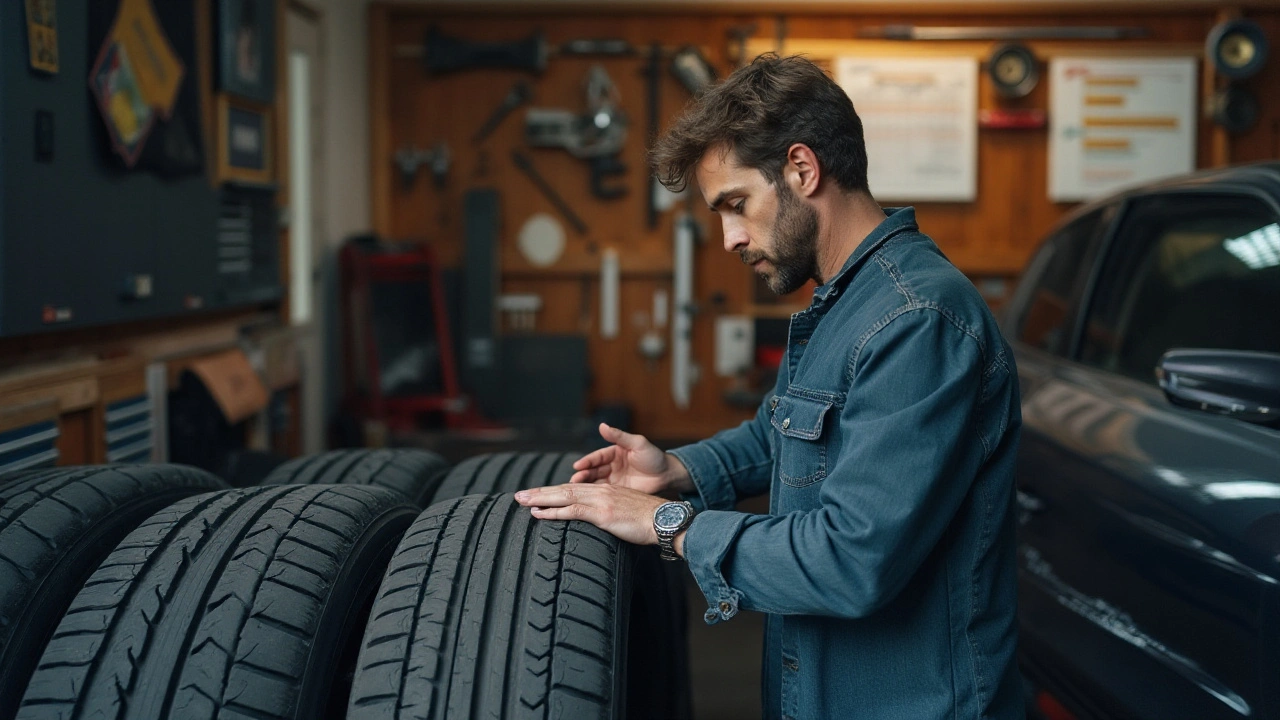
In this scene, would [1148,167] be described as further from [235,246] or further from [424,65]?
[235,246]

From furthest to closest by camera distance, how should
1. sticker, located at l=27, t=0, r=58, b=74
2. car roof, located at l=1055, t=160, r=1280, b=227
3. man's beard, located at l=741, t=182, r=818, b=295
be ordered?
sticker, located at l=27, t=0, r=58, b=74, car roof, located at l=1055, t=160, r=1280, b=227, man's beard, located at l=741, t=182, r=818, b=295

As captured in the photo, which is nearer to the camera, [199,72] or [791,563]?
[791,563]

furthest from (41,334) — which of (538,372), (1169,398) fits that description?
(538,372)

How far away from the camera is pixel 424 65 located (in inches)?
260

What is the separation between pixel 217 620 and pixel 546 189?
5.50 meters

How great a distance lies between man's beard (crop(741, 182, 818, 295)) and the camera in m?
1.50

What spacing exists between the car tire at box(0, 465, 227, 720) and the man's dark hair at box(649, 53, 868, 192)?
101 cm

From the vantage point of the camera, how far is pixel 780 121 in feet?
4.78

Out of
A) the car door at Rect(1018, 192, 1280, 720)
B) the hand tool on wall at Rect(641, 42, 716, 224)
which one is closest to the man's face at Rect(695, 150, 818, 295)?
the car door at Rect(1018, 192, 1280, 720)

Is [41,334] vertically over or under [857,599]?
over

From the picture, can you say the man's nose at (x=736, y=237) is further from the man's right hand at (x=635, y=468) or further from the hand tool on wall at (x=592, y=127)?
the hand tool on wall at (x=592, y=127)

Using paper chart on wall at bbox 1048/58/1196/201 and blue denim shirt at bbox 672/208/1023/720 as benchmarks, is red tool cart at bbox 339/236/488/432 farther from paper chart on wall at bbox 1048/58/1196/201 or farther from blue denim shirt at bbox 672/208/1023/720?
blue denim shirt at bbox 672/208/1023/720

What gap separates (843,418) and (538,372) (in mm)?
5313

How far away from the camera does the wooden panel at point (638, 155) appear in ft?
21.5
